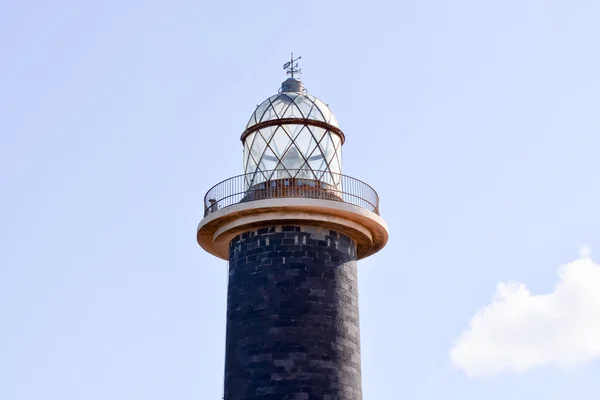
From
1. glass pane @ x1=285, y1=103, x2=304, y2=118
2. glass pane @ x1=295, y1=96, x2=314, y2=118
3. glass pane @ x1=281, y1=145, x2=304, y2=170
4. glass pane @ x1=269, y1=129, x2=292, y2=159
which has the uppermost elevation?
glass pane @ x1=295, y1=96, x2=314, y2=118

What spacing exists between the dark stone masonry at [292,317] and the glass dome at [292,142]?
155 cm

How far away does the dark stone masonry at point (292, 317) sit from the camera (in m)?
20.3

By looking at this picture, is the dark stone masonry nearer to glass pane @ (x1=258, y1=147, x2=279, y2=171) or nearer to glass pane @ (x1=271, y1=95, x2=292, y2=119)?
glass pane @ (x1=258, y1=147, x2=279, y2=171)

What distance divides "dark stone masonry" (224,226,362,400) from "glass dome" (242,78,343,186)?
1.55m

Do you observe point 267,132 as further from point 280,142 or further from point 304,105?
point 304,105

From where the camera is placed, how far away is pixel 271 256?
21391 millimetres

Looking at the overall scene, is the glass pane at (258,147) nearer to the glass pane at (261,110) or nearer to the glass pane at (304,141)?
the glass pane at (261,110)

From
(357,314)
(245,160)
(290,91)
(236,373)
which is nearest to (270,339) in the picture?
(236,373)

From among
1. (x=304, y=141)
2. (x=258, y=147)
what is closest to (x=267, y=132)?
(x=258, y=147)

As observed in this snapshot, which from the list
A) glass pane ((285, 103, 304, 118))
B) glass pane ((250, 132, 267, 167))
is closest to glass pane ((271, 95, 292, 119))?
glass pane ((285, 103, 304, 118))

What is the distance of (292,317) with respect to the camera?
2073 centimetres

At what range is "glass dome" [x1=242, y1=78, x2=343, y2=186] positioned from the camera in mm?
22625

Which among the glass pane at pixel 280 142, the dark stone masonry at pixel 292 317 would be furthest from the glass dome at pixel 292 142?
the dark stone masonry at pixel 292 317

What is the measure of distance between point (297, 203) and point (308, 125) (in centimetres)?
251
